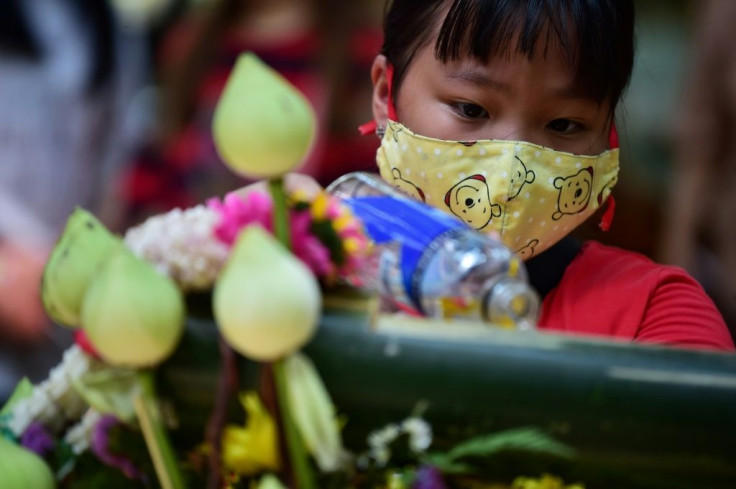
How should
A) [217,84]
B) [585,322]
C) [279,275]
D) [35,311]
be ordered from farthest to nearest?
[35,311] → [217,84] → [585,322] → [279,275]

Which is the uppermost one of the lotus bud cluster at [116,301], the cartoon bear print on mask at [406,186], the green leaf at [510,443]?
the lotus bud cluster at [116,301]

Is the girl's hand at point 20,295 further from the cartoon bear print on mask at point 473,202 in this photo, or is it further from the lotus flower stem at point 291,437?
the lotus flower stem at point 291,437

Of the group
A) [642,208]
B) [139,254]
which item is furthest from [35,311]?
[139,254]

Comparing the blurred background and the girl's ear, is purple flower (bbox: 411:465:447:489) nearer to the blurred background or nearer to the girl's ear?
the girl's ear

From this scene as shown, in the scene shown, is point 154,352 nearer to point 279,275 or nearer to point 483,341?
point 279,275

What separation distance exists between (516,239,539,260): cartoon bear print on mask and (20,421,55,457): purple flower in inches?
26.3

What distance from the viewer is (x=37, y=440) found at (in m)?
0.84

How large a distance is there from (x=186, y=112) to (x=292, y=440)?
1.88 meters

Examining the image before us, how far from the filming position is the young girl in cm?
123

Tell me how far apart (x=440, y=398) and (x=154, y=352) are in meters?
0.21

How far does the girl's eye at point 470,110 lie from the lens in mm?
1262

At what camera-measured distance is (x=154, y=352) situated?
708mm

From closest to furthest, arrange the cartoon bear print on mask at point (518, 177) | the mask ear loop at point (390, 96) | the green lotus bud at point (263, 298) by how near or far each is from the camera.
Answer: the green lotus bud at point (263, 298), the cartoon bear print on mask at point (518, 177), the mask ear loop at point (390, 96)

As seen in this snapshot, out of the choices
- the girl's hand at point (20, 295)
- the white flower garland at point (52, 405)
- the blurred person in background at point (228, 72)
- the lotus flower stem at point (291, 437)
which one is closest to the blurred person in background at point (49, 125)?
the girl's hand at point (20, 295)
